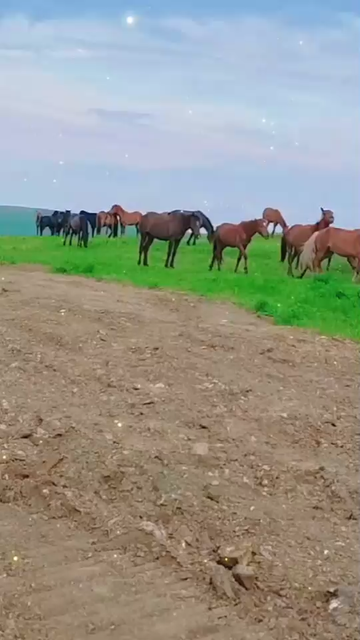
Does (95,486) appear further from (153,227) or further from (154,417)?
(153,227)

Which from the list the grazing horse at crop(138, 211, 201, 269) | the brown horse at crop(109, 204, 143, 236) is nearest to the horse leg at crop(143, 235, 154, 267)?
the grazing horse at crop(138, 211, 201, 269)

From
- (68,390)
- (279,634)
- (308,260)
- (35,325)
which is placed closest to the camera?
(279,634)

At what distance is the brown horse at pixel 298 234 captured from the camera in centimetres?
1237

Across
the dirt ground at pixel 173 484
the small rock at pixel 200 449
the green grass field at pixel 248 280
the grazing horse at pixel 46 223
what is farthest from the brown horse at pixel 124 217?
the small rock at pixel 200 449

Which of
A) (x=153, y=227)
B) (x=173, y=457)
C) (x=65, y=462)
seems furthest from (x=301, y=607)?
(x=153, y=227)

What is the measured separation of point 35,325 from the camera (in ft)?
17.7

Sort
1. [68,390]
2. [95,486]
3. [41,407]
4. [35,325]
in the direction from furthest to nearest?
[35,325]
[68,390]
[41,407]
[95,486]

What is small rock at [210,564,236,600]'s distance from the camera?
9.07ft

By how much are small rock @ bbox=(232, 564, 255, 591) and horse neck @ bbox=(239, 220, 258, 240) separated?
Result: 9518 millimetres

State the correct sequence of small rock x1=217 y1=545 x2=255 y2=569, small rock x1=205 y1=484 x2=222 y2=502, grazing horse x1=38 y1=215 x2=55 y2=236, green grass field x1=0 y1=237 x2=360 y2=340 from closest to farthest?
small rock x1=217 y1=545 x2=255 y2=569 < small rock x1=205 y1=484 x2=222 y2=502 < green grass field x1=0 y1=237 x2=360 y2=340 < grazing horse x1=38 y1=215 x2=55 y2=236

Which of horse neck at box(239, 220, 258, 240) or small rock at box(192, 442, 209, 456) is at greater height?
horse neck at box(239, 220, 258, 240)

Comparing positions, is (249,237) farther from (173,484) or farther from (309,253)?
(173,484)

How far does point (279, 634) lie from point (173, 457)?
3.72 feet

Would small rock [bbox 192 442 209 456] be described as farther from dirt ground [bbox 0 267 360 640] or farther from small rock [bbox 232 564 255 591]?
small rock [bbox 232 564 255 591]
